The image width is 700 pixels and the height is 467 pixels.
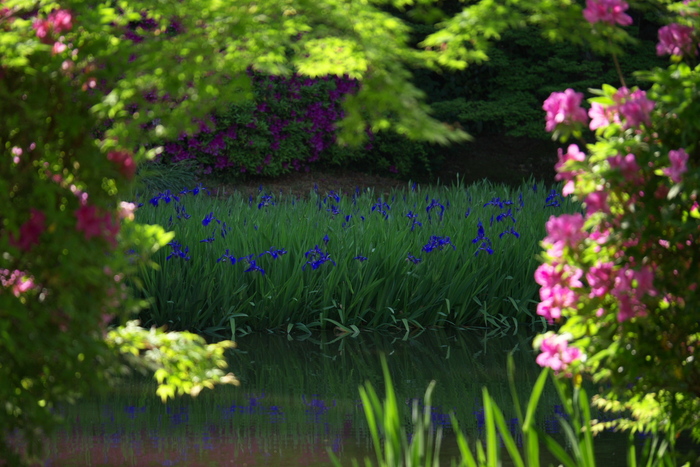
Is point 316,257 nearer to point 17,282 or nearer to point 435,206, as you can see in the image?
point 435,206

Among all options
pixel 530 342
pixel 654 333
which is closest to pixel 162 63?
pixel 654 333

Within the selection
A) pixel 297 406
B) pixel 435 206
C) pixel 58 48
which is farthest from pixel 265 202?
pixel 58 48

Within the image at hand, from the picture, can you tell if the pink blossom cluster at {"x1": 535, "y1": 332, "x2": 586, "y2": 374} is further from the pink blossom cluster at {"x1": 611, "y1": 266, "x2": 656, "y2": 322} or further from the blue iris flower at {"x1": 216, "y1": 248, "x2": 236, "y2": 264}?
the blue iris flower at {"x1": 216, "y1": 248, "x2": 236, "y2": 264}

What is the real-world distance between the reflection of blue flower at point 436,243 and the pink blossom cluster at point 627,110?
10.7 ft

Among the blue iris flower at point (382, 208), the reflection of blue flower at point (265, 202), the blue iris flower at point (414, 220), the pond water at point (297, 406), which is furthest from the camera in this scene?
the reflection of blue flower at point (265, 202)

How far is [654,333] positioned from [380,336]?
3237 mm

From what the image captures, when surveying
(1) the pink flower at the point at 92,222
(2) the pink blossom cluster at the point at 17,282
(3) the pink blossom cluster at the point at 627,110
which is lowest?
(2) the pink blossom cluster at the point at 17,282

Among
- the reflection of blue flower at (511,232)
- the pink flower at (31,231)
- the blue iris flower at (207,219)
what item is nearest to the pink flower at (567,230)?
the pink flower at (31,231)

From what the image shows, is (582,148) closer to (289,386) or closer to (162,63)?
(289,386)

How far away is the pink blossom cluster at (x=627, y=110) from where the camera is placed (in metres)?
2.59

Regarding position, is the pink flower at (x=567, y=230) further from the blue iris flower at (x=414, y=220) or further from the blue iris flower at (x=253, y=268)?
the blue iris flower at (x=414, y=220)

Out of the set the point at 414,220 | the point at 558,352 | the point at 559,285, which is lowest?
the point at 414,220

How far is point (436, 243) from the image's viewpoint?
610 centimetres

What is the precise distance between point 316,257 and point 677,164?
12.1 feet
